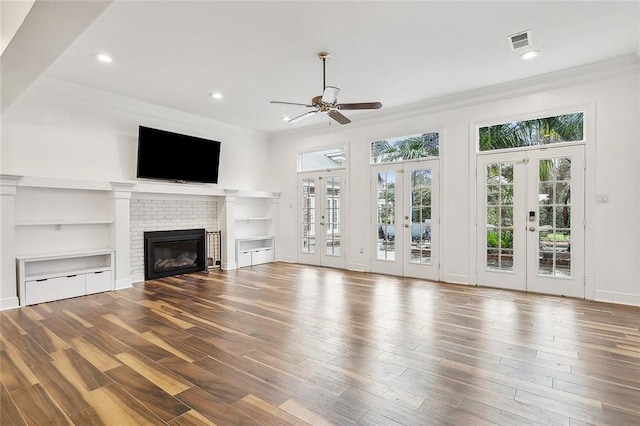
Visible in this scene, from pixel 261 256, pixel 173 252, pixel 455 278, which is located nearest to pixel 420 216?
pixel 455 278

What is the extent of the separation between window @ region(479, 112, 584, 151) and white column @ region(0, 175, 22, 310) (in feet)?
21.6

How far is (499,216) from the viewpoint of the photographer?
5082 millimetres

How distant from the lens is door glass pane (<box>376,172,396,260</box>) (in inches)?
242

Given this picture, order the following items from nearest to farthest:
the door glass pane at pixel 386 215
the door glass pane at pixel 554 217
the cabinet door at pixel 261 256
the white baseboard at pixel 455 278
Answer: the door glass pane at pixel 554 217, the white baseboard at pixel 455 278, the door glass pane at pixel 386 215, the cabinet door at pixel 261 256

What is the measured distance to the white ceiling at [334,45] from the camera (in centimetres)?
307

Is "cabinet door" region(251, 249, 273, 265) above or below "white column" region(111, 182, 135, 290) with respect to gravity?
below

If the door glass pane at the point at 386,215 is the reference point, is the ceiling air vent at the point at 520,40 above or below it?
Answer: above

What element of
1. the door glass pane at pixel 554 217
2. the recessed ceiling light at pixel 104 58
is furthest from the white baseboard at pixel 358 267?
the recessed ceiling light at pixel 104 58

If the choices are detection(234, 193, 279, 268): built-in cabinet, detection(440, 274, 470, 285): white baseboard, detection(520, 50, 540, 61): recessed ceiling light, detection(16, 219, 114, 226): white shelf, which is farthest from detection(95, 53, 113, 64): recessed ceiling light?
detection(440, 274, 470, 285): white baseboard

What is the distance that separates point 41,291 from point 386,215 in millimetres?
5353

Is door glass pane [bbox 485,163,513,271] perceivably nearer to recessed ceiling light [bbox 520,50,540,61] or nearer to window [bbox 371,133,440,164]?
window [bbox 371,133,440,164]

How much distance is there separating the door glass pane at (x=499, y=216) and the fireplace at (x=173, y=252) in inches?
205

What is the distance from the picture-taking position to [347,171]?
22.1 feet

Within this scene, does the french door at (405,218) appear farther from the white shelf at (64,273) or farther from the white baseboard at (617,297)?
the white shelf at (64,273)
